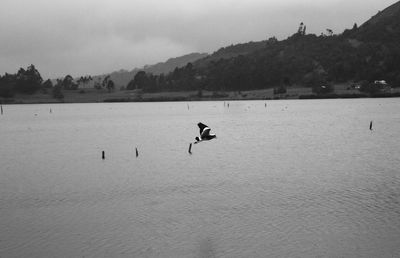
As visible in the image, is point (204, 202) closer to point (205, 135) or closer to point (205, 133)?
point (205, 135)

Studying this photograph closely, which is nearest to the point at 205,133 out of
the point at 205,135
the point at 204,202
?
the point at 205,135

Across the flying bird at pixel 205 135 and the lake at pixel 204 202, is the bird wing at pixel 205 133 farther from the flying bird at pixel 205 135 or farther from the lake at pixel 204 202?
the lake at pixel 204 202

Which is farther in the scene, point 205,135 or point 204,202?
point 205,135

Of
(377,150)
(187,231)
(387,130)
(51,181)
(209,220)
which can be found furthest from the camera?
(387,130)

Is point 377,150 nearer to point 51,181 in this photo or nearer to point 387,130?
point 387,130

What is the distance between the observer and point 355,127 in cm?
8269

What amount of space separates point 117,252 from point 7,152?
130 feet

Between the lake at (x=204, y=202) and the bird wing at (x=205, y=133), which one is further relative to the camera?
the bird wing at (x=205, y=133)

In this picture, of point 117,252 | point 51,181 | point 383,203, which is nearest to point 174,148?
point 51,181

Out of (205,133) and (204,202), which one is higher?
(205,133)

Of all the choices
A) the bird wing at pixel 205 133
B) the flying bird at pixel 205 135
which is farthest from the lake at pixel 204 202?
the bird wing at pixel 205 133

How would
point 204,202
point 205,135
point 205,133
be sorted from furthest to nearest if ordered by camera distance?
point 205,133
point 205,135
point 204,202

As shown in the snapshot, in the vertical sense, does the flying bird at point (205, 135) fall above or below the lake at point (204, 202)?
above

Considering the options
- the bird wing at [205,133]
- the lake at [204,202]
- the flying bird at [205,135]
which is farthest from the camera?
the bird wing at [205,133]
